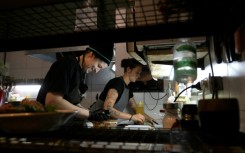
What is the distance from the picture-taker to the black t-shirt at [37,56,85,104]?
4.94 feet

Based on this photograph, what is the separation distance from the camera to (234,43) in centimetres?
72

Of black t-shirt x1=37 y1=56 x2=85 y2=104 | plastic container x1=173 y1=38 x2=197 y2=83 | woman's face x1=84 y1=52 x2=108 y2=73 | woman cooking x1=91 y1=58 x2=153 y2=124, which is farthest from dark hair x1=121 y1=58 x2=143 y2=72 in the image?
plastic container x1=173 y1=38 x2=197 y2=83

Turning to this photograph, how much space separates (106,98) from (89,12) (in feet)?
5.81

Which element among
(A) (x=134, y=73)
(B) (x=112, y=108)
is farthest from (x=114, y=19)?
(A) (x=134, y=73)

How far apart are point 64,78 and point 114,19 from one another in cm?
93

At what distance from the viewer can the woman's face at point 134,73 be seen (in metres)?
2.59

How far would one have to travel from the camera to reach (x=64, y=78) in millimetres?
1514

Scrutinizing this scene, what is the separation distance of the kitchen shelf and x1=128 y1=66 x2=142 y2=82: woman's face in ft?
5.95

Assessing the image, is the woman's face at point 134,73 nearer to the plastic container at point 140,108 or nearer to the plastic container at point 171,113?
the plastic container at point 140,108

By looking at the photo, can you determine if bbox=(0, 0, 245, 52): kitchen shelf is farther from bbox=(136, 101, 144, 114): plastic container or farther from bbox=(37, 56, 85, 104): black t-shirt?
bbox=(136, 101, 144, 114): plastic container

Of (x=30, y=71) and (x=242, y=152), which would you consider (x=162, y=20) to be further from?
(x=30, y=71)

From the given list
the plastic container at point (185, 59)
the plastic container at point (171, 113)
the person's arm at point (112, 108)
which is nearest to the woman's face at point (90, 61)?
the person's arm at point (112, 108)

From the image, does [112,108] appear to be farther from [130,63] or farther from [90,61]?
[90,61]

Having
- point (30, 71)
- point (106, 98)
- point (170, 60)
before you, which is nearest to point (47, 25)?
point (170, 60)
